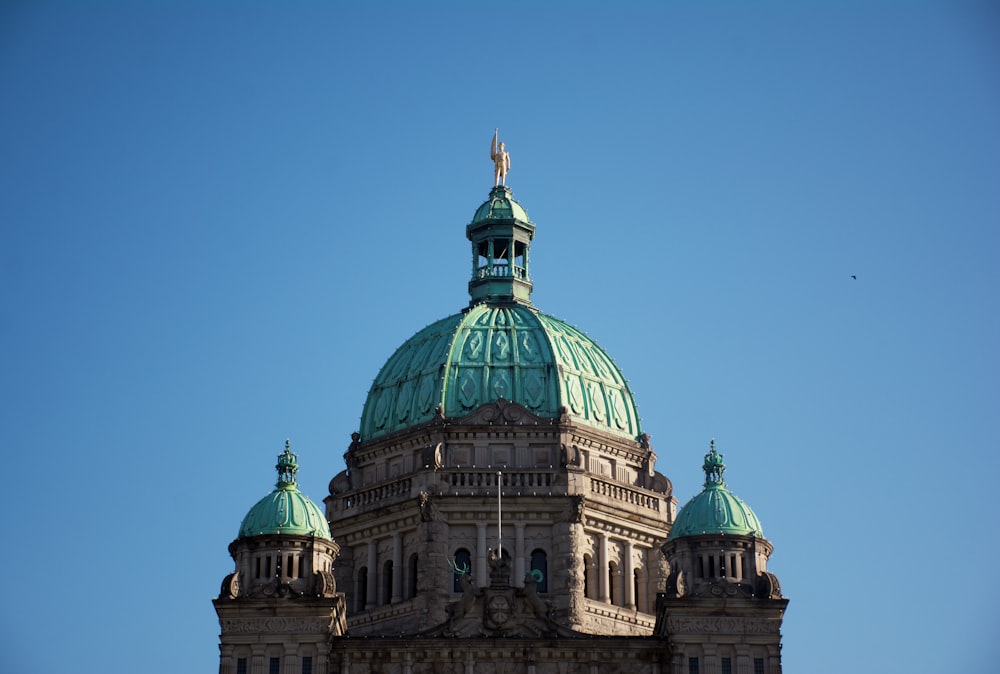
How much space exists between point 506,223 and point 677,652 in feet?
99.3

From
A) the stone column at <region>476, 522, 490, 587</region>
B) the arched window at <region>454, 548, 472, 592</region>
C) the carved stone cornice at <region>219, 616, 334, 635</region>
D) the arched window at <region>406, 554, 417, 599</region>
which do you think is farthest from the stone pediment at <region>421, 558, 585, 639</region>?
the arched window at <region>406, 554, 417, 599</region>

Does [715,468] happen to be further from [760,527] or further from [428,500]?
[428,500]

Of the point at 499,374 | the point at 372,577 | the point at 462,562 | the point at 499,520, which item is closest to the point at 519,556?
the point at 499,520

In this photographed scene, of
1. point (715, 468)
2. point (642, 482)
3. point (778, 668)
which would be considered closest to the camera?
point (778, 668)

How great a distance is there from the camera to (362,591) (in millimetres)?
111812

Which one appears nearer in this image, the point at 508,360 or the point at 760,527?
the point at 760,527

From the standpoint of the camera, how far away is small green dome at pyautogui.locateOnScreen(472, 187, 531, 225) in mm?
121250

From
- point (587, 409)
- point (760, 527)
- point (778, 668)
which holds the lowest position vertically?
point (778, 668)

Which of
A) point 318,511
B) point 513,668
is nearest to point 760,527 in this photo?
point 513,668

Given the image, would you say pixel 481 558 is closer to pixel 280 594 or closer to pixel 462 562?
pixel 462 562

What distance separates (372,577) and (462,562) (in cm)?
465

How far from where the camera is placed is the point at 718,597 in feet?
324

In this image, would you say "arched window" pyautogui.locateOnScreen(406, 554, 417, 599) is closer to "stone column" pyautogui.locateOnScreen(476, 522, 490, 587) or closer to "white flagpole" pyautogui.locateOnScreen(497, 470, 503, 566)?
"stone column" pyautogui.locateOnScreen(476, 522, 490, 587)

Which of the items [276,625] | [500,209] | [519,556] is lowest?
[276,625]
